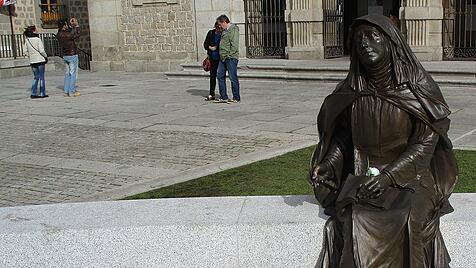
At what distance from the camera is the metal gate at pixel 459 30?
18.4 meters

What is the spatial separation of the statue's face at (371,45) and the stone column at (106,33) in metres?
20.3

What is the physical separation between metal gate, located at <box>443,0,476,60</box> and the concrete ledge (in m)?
14.9

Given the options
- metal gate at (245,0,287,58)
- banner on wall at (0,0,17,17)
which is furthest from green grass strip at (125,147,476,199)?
banner on wall at (0,0,17,17)

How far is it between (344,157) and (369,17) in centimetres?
91

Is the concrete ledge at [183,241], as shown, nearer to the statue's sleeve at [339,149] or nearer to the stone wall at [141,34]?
the statue's sleeve at [339,149]

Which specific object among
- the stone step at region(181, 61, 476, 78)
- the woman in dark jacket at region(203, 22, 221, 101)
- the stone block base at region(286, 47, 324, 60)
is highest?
the woman in dark jacket at region(203, 22, 221, 101)

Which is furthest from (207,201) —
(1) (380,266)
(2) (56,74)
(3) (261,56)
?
(2) (56,74)

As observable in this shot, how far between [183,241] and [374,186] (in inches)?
54.3

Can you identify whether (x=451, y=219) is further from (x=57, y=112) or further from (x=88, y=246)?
(x=57, y=112)

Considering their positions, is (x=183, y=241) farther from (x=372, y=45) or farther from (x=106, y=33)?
(x=106, y=33)

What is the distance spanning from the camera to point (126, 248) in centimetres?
437

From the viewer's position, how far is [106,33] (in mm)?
23391

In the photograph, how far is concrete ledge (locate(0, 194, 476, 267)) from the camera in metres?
4.26

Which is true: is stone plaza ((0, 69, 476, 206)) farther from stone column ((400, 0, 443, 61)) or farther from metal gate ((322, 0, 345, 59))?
metal gate ((322, 0, 345, 59))
